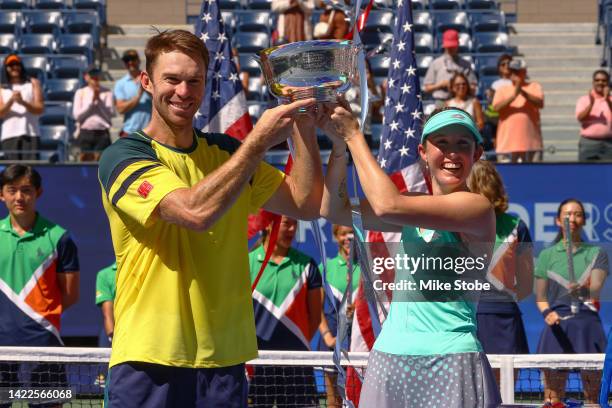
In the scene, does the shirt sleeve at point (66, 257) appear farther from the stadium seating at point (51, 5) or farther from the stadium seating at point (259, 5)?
the stadium seating at point (51, 5)

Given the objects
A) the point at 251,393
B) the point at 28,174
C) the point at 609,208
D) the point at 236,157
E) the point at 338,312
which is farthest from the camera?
the point at 609,208

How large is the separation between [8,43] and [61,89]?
162 centimetres

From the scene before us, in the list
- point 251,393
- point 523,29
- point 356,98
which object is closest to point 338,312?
point 251,393

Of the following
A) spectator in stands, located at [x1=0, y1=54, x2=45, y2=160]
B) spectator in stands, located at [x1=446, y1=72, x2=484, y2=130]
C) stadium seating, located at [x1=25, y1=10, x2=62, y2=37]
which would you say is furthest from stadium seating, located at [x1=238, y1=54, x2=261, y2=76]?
spectator in stands, located at [x1=446, y1=72, x2=484, y2=130]

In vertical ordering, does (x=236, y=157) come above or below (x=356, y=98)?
below

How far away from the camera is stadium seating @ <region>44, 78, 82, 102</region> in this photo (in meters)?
14.0

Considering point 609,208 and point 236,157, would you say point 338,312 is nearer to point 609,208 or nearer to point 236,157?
point 236,157

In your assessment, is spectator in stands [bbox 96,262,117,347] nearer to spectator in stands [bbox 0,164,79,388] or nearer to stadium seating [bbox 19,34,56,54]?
spectator in stands [bbox 0,164,79,388]

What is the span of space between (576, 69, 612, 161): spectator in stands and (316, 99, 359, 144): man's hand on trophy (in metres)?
7.40

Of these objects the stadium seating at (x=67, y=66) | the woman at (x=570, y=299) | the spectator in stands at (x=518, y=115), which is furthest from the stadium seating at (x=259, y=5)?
the woman at (x=570, y=299)

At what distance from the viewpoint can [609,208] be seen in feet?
31.3

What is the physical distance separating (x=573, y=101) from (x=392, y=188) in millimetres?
11559

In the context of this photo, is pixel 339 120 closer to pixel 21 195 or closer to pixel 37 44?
pixel 21 195

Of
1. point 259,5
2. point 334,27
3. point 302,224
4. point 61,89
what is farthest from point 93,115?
point 259,5
